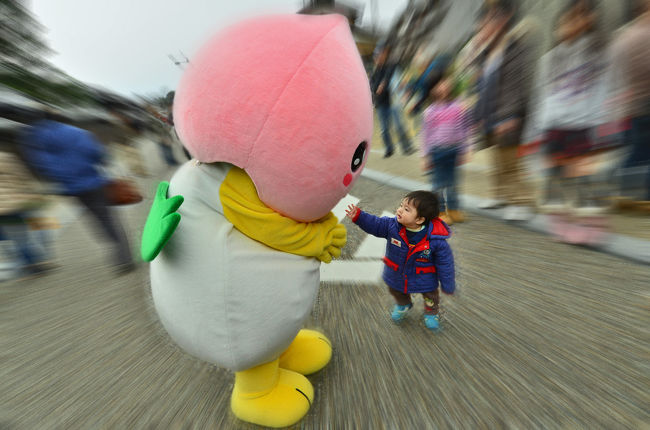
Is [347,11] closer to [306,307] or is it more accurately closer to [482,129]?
[306,307]

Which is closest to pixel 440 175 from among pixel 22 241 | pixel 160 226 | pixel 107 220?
pixel 160 226

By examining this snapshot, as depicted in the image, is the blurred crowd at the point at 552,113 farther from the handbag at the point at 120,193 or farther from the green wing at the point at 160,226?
the handbag at the point at 120,193

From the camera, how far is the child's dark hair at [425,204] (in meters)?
1.23

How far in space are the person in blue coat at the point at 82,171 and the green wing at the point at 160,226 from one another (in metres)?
1.37

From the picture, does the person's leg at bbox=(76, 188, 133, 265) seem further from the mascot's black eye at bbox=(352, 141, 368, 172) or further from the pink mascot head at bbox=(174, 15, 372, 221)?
the mascot's black eye at bbox=(352, 141, 368, 172)

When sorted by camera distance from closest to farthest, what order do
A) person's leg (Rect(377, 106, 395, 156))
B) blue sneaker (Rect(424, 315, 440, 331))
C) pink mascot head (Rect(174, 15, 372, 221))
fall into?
pink mascot head (Rect(174, 15, 372, 221)) → blue sneaker (Rect(424, 315, 440, 331)) → person's leg (Rect(377, 106, 395, 156))

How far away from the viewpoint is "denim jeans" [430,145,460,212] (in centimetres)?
260

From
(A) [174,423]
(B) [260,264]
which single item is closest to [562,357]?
(B) [260,264]

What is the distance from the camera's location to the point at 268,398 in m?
0.97

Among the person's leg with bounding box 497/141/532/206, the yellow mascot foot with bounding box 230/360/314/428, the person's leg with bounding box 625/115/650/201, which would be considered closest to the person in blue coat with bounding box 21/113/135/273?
the yellow mascot foot with bounding box 230/360/314/428

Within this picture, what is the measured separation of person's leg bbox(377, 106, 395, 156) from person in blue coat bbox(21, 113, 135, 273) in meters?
4.27

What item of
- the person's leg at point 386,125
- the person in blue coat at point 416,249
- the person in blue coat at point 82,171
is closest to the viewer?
the person in blue coat at point 416,249

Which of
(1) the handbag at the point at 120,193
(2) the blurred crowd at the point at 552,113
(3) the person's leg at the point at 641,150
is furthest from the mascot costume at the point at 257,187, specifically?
(3) the person's leg at the point at 641,150

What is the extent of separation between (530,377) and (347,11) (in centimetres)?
144
